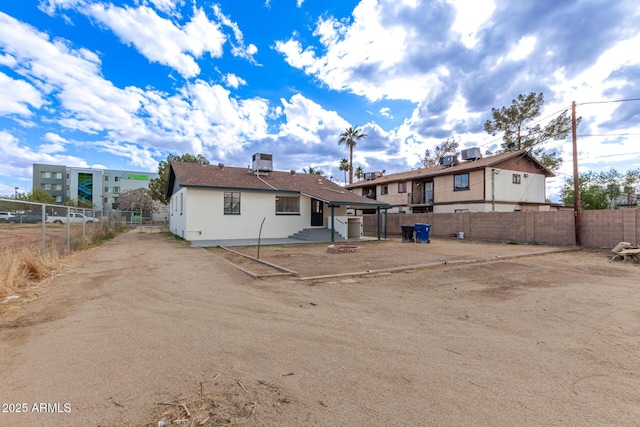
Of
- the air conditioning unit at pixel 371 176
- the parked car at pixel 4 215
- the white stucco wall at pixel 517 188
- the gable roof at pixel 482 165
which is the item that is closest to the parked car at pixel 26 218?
the parked car at pixel 4 215

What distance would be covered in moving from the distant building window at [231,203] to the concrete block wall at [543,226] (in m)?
14.9

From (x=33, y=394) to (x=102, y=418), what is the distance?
84cm

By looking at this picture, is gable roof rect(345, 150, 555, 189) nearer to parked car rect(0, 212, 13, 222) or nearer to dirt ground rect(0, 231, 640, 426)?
dirt ground rect(0, 231, 640, 426)

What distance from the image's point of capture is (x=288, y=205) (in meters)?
20.2

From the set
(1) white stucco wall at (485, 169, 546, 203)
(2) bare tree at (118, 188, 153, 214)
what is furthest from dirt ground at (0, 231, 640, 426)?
(2) bare tree at (118, 188, 153, 214)

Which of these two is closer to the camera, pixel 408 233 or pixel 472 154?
pixel 408 233

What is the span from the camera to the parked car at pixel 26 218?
807 cm

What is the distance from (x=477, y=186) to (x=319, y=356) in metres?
27.3

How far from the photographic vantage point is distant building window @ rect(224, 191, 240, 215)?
59.7 ft

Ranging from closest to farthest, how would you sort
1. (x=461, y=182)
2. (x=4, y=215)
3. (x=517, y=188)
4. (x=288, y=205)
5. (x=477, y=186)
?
1. (x=4, y=215)
2. (x=288, y=205)
3. (x=477, y=186)
4. (x=517, y=188)
5. (x=461, y=182)

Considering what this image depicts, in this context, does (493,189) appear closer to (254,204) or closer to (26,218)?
(254,204)

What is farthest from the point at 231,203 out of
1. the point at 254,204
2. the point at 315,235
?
the point at 315,235

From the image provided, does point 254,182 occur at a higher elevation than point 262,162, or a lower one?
lower

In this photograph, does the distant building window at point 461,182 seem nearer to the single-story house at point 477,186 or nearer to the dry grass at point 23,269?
the single-story house at point 477,186
